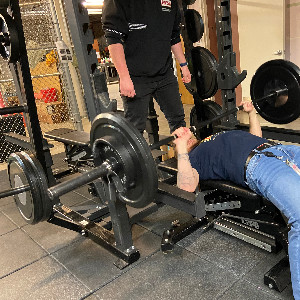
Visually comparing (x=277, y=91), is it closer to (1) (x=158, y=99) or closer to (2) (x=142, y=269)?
(1) (x=158, y=99)

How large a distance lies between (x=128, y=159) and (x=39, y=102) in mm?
4948

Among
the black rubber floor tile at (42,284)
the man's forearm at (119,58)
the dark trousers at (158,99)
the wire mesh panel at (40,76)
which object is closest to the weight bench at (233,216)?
the dark trousers at (158,99)

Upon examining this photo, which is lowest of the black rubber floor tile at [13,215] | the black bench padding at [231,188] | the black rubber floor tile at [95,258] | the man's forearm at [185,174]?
the black rubber floor tile at [13,215]

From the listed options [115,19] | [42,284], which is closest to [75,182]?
[42,284]

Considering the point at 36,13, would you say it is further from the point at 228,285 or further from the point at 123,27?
the point at 228,285

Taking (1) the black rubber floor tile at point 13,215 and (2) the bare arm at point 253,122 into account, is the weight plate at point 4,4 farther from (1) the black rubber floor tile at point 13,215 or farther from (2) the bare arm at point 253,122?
(2) the bare arm at point 253,122

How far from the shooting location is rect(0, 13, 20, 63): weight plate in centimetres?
173

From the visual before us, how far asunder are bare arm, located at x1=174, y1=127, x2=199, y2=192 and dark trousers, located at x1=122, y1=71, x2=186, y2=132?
1.90 ft

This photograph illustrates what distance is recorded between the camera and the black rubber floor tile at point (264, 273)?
1343 millimetres

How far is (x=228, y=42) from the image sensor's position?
2707mm

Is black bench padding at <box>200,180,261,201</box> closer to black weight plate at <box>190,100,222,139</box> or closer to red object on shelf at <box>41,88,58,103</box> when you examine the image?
black weight plate at <box>190,100,222,139</box>

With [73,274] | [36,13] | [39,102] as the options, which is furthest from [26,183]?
[39,102]

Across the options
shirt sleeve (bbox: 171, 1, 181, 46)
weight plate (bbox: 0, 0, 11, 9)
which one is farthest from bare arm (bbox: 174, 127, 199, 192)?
weight plate (bbox: 0, 0, 11, 9)

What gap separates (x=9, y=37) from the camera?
1732 mm
